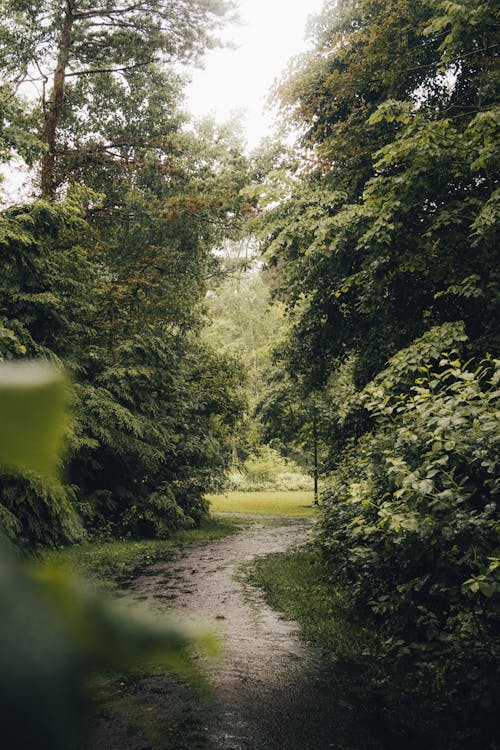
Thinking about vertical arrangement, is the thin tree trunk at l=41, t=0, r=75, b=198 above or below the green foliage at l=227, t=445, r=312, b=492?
above

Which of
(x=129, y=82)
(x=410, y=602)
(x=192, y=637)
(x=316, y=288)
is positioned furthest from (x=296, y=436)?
(x=192, y=637)

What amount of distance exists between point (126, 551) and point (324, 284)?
6138 millimetres

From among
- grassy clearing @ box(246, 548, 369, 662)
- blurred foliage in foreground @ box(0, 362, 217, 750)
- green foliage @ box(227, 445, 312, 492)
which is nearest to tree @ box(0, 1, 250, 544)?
grassy clearing @ box(246, 548, 369, 662)

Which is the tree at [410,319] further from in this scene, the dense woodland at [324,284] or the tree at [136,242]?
the tree at [136,242]

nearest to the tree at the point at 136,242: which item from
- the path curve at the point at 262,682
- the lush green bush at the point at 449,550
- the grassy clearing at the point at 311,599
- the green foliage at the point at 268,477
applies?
the grassy clearing at the point at 311,599

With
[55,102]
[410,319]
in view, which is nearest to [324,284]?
[410,319]

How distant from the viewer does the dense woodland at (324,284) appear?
12.2 ft

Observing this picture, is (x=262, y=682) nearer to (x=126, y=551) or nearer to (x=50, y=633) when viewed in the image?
(x=50, y=633)

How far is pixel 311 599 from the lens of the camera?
682cm

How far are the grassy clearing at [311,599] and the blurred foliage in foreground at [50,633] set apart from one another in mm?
5184

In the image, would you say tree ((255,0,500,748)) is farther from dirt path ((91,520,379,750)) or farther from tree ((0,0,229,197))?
tree ((0,0,229,197))

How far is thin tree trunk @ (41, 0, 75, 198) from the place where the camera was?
36.1 ft

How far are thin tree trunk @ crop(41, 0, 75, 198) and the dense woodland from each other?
0.18 feet

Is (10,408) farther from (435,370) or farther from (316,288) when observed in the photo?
(316,288)
